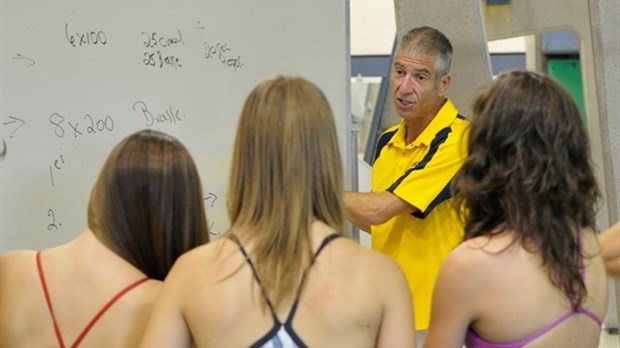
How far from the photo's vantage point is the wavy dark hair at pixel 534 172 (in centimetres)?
185

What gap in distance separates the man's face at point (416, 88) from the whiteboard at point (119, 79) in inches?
9.0

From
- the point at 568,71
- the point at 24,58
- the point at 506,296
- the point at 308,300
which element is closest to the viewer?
the point at 308,300

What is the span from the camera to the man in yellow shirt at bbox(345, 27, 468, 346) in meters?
2.80

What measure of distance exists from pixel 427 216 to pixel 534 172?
1002mm

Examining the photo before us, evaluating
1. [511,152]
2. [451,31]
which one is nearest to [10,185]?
[511,152]

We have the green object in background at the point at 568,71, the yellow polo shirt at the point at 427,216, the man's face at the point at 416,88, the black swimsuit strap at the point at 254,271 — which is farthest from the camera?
the green object in background at the point at 568,71

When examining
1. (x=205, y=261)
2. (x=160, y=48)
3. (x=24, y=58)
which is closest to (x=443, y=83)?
(x=160, y=48)

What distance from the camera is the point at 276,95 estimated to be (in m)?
1.77

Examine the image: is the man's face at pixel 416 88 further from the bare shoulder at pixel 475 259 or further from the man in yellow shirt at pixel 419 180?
the bare shoulder at pixel 475 259

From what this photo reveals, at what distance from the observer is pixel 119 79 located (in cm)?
260

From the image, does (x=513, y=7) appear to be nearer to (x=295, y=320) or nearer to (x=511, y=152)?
(x=511, y=152)

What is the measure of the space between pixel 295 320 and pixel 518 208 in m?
0.55

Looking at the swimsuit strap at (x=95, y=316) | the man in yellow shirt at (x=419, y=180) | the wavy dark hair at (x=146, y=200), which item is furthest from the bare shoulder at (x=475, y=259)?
the man in yellow shirt at (x=419, y=180)

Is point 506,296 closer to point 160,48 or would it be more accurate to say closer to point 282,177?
point 282,177
